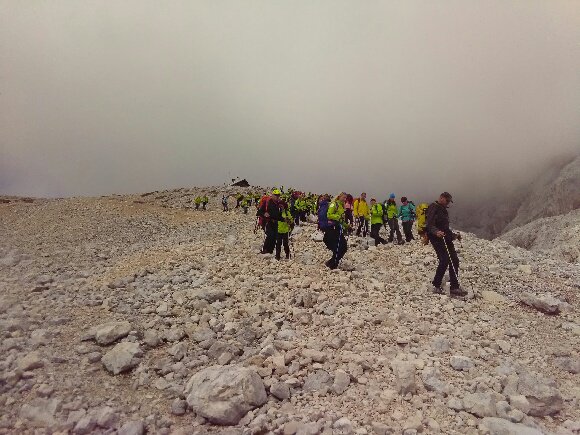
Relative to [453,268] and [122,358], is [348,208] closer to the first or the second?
[453,268]

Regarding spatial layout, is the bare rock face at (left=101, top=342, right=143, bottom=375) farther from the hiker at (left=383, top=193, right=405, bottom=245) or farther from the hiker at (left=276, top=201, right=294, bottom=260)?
the hiker at (left=383, top=193, right=405, bottom=245)

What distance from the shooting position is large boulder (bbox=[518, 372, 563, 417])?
565 cm

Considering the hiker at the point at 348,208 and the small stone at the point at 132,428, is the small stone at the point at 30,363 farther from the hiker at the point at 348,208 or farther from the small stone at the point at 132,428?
the hiker at the point at 348,208

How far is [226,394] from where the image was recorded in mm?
5648

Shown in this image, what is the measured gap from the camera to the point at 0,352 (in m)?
6.82

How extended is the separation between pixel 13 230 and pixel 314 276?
24.9 m

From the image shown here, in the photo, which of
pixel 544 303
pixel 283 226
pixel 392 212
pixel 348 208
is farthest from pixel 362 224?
pixel 544 303

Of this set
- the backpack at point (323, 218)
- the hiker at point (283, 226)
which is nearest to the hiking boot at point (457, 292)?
the backpack at point (323, 218)

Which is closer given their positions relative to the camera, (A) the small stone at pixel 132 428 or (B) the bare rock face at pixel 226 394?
(A) the small stone at pixel 132 428

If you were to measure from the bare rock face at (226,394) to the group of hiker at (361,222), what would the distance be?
617cm

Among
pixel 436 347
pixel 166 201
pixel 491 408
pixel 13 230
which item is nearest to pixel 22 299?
pixel 436 347

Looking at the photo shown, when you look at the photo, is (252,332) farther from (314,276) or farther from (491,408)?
(491,408)

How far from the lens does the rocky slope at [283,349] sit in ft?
17.9

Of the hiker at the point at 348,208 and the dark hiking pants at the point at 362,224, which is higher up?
the hiker at the point at 348,208
